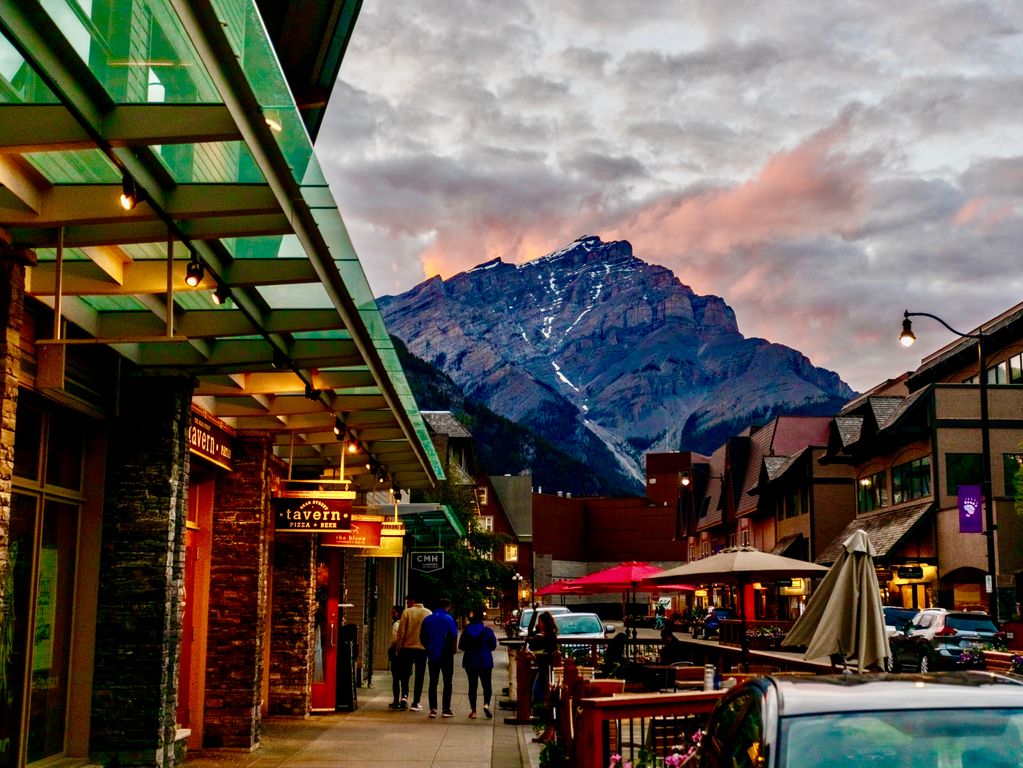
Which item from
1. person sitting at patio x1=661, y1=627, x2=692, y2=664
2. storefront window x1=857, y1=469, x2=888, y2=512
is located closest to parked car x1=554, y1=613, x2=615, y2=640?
person sitting at patio x1=661, y1=627, x2=692, y2=664

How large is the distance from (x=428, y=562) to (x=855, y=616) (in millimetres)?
19727

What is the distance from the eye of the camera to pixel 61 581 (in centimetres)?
1128

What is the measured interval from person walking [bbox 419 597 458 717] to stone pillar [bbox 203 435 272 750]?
210 inches

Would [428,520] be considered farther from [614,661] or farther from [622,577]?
[614,661]

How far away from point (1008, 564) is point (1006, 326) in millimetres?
10010

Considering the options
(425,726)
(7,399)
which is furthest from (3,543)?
(425,726)

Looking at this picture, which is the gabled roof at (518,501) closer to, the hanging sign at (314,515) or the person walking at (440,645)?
the person walking at (440,645)

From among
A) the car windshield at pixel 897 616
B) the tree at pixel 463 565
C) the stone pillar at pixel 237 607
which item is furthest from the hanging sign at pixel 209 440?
the tree at pixel 463 565

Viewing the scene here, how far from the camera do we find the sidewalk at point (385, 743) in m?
14.6

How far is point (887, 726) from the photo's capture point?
5.27 m

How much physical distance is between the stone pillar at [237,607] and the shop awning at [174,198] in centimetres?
297

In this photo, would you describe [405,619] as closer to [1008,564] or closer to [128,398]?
[128,398]

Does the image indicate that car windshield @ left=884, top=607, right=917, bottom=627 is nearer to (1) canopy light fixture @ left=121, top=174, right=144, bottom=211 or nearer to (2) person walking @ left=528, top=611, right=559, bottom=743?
(2) person walking @ left=528, top=611, right=559, bottom=743

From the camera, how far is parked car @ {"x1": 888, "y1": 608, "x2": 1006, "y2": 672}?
28516 mm
